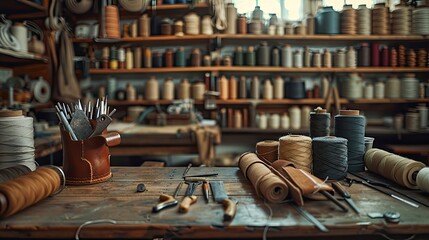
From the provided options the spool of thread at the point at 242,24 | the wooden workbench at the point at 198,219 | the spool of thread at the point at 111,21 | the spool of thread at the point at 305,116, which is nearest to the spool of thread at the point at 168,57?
the spool of thread at the point at 111,21

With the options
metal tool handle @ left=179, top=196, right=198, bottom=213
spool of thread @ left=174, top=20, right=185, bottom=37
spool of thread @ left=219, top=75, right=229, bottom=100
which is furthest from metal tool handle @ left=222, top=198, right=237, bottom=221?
spool of thread @ left=174, top=20, right=185, bottom=37

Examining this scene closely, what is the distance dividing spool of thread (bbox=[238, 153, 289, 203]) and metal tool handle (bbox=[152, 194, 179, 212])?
0.31m

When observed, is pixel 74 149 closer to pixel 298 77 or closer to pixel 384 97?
pixel 298 77

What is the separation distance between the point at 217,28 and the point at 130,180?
3.11m

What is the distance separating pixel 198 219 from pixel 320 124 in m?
0.97

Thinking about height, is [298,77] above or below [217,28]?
below

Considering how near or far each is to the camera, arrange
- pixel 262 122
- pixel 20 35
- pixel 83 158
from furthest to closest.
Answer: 1. pixel 262 122
2. pixel 20 35
3. pixel 83 158

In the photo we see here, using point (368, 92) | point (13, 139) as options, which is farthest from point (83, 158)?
point (368, 92)

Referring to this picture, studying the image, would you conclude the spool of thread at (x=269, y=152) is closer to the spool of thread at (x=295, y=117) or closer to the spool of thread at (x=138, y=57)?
the spool of thread at (x=295, y=117)

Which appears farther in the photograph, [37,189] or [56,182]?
[56,182]

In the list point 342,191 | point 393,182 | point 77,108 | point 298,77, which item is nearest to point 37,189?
point 77,108

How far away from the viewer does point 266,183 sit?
1.38 metres

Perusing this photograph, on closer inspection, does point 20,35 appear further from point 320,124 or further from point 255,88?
point 320,124

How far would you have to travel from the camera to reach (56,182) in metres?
1.45
